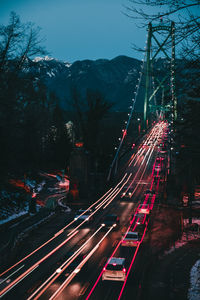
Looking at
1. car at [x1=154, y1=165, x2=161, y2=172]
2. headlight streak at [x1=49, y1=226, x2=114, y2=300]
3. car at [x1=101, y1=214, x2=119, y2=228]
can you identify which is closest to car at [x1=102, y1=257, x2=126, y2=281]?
headlight streak at [x1=49, y1=226, x2=114, y2=300]

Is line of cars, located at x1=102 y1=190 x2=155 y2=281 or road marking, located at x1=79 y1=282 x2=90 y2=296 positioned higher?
line of cars, located at x1=102 y1=190 x2=155 y2=281

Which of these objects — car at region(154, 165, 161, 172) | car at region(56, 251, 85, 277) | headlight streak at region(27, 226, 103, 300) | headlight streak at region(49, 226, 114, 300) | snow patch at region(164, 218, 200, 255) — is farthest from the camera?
car at region(154, 165, 161, 172)

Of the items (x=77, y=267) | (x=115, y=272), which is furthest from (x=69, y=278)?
(x=115, y=272)

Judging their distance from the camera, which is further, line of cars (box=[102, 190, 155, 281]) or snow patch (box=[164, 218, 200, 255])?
snow patch (box=[164, 218, 200, 255])

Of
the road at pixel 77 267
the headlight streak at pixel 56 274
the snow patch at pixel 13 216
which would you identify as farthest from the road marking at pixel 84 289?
the snow patch at pixel 13 216

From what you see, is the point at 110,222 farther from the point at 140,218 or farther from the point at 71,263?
the point at 71,263

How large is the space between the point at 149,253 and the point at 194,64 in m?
15.0

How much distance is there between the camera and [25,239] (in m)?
23.7

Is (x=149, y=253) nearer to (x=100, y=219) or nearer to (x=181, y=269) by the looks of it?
(x=181, y=269)

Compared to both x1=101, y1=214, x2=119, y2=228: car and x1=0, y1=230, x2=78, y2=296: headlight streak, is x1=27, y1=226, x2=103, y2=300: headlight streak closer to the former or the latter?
x1=0, y1=230, x2=78, y2=296: headlight streak

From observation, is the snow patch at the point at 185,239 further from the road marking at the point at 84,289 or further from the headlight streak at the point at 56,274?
the road marking at the point at 84,289

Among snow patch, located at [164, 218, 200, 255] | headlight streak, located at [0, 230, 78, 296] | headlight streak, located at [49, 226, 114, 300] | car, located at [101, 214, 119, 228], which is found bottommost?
headlight streak, located at [0, 230, 78, 296]

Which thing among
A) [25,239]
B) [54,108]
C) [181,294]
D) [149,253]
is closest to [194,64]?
[181,294]

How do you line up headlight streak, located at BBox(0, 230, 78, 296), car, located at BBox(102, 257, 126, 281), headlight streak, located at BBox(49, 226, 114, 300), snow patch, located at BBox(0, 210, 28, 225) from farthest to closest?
snow patch, located at BBox(0, 210, 28, 225)
car, located at BBox(102, 257, 126, 281)
headlight streak, located at BBox(0, 230, 78, 296)
headlight streak, located at BBox(49, 226, 114, 300)
